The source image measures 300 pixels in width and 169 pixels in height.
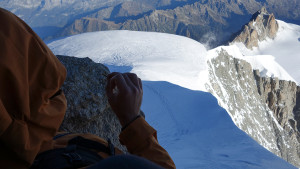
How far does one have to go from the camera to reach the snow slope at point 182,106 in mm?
5438

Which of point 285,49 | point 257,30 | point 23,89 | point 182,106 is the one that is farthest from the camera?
point 285,49

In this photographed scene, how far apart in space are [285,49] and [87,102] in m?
88.2

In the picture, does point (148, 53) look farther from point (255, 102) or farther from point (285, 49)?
point (285, 49)

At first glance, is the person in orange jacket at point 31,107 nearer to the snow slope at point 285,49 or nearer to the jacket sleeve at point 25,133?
the jacket sleeve at point 25,133

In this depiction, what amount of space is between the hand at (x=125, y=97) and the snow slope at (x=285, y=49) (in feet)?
206

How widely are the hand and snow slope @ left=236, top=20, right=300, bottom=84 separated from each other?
62835 mm

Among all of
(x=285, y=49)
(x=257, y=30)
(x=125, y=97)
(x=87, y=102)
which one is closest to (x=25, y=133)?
(x=125, y=97)

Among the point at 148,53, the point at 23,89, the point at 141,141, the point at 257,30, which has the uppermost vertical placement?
the point at 23,89

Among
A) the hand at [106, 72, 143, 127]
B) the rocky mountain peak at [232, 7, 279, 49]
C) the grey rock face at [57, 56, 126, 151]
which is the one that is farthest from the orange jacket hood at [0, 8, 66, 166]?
the rocky mountain peak at [232, 7, 279, 49]

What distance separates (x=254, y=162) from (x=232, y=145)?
0.81 metres

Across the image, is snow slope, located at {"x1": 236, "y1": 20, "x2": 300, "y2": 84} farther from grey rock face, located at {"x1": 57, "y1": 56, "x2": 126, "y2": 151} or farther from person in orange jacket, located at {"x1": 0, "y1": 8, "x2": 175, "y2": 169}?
person in orange jacket, located at {"x1": 0, "y1": 8, "x2": 175, "y2": 169}

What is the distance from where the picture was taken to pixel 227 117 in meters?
7.29

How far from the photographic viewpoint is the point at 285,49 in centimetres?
7950

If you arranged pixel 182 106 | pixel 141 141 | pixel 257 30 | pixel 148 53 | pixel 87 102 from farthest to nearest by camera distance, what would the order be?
1. pixel 257 30
2. pixel 148 53
3. pixel 182 106
4. pixel 87 102
5. pixel 141 141
